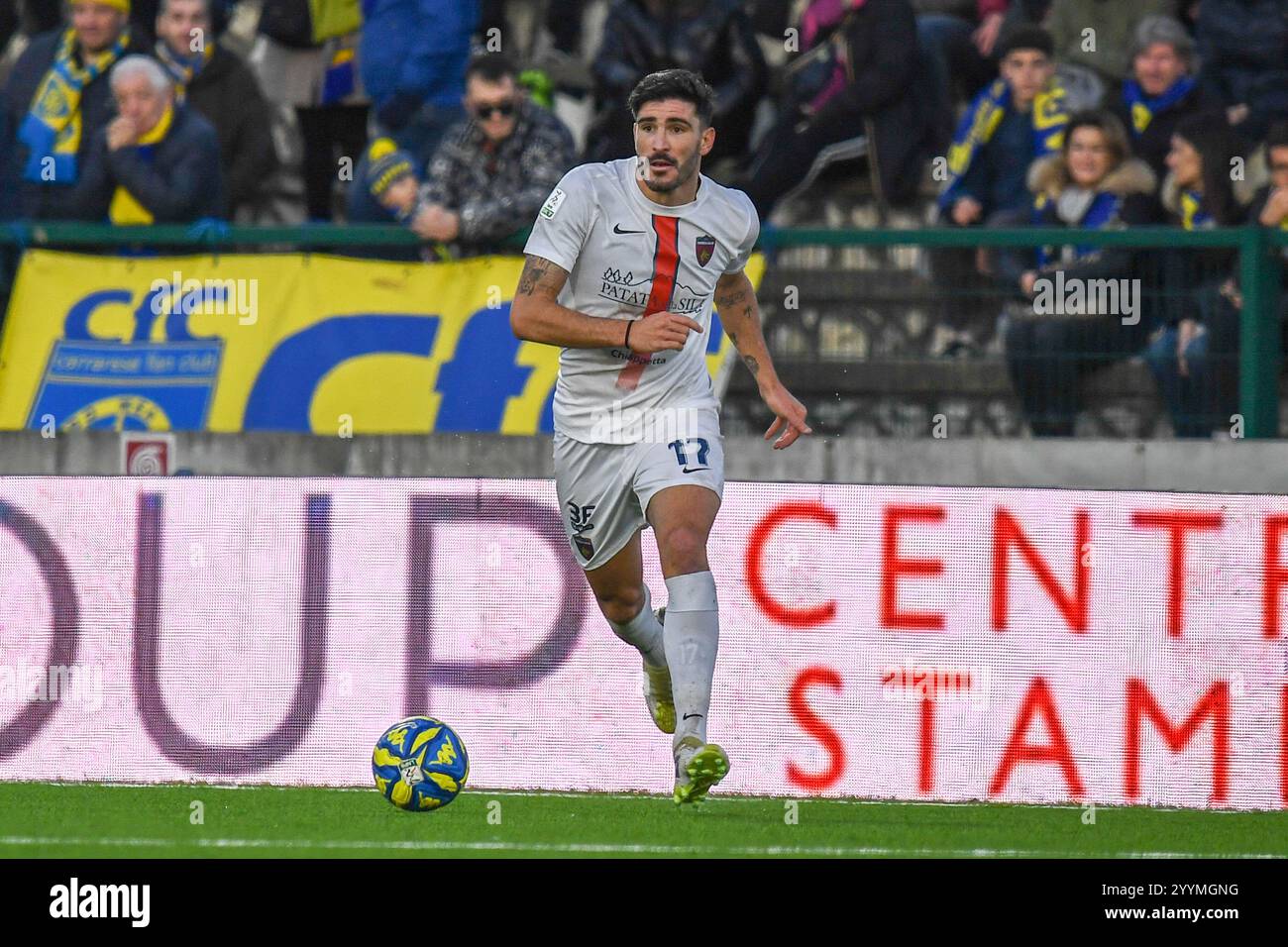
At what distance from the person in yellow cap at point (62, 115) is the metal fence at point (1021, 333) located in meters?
4.02

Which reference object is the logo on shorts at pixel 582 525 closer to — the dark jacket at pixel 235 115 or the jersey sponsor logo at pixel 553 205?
the jersey sponsor logo at pixel 553 205

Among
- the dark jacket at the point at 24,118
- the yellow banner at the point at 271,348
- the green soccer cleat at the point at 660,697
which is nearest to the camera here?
the green soccer cleat at the point at 660,697

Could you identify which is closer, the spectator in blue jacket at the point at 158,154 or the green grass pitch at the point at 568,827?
the green grass pitch at the point at 568,827

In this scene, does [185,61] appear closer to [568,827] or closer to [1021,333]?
[1021,333]

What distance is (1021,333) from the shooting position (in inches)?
461

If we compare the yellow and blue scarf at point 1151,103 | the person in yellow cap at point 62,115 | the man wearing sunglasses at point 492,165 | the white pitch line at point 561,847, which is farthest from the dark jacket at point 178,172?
the white pitch line at point 561,847

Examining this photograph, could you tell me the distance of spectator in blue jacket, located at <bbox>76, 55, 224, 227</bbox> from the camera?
12805mm

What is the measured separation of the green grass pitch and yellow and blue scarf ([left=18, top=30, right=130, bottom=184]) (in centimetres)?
493

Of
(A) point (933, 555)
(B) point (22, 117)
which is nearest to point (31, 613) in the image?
(A) point (933, 555)

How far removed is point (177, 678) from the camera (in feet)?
31.7

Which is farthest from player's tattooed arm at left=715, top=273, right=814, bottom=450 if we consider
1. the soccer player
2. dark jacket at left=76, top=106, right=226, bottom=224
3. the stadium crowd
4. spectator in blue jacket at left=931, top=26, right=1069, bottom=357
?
dark jacket at left=76, top=106, right=226, bottom=224

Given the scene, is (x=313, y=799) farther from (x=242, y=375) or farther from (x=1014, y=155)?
(x=1014, y=155)

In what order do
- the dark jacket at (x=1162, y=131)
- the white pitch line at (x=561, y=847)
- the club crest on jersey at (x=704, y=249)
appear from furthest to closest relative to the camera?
the dark jacket at (x=1162, y=131)
the club crest on jersey at (x=704, y=249)
the white pitch line at (x=561, y=847)

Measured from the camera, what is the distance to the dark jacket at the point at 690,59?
1280 cm
